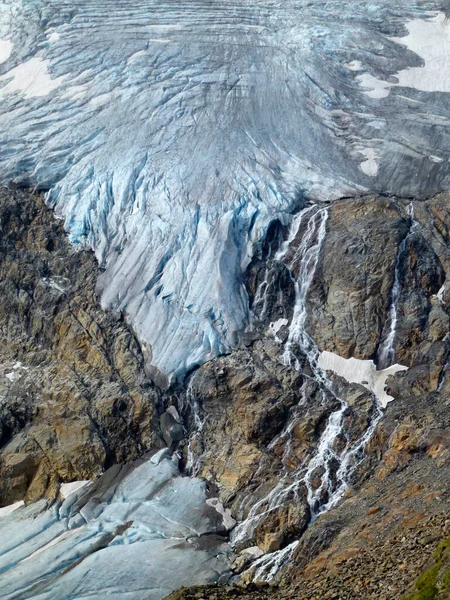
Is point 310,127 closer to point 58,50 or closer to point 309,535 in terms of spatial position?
point 58,50

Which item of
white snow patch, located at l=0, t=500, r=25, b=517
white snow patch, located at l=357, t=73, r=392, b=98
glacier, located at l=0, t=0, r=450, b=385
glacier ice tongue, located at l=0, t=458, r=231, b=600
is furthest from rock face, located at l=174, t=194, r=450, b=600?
white snow patch, located at l=357, t=73, r=392, b=98

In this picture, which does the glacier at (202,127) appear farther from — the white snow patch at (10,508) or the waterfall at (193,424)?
the white snow patch at (10,508)

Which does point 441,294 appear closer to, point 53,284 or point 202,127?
point 202,127

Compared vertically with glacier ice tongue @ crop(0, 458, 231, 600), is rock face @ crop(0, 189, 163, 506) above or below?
above

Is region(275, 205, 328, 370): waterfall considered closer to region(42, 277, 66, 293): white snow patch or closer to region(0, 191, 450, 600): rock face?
region(0, 191, 450, 600): rock face

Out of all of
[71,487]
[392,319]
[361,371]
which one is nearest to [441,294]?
[392,319]

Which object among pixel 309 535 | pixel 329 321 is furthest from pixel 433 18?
pixel 309 535
